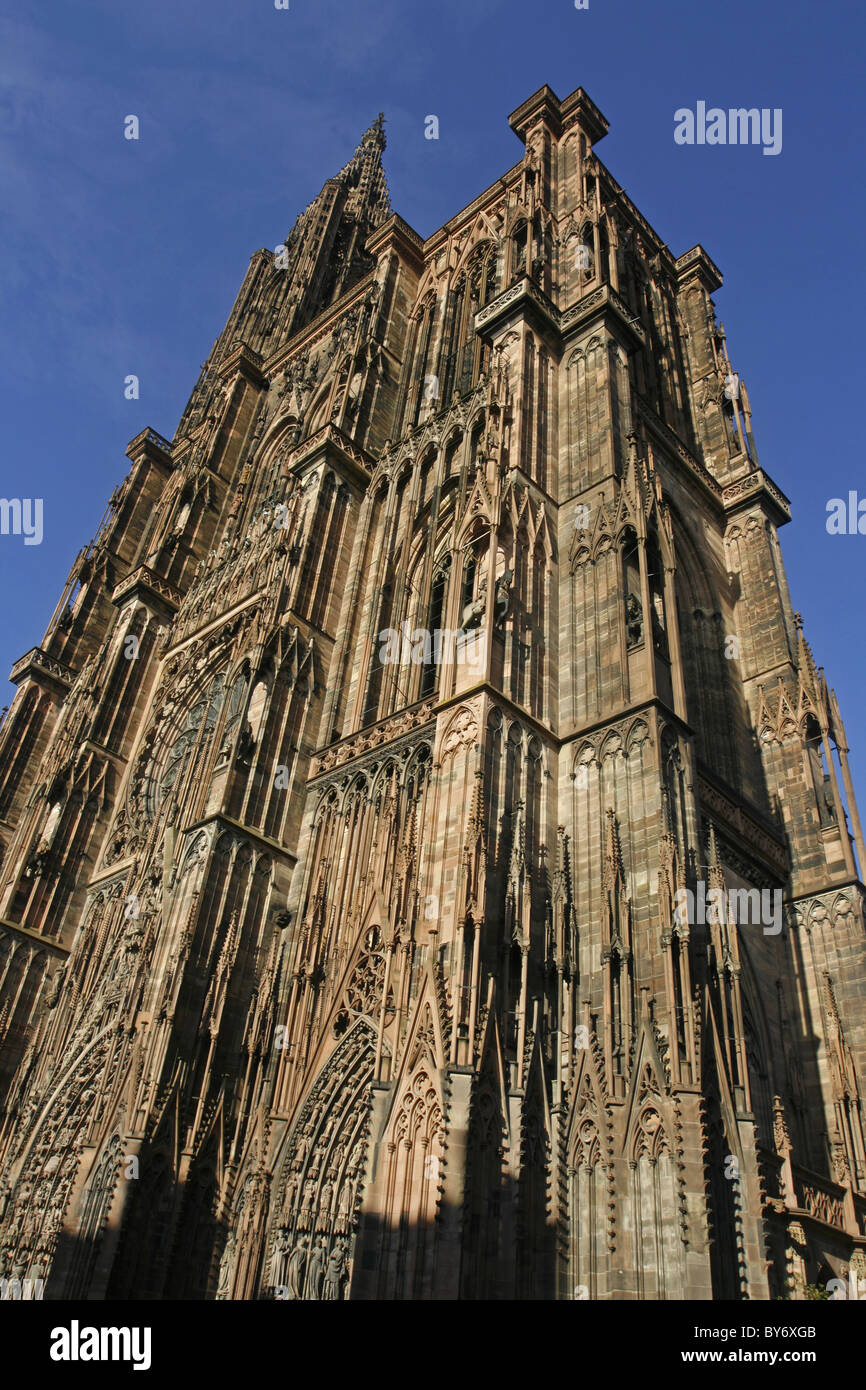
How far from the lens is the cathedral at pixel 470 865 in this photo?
12406 mm

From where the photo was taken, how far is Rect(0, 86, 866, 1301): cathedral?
12.4 meters

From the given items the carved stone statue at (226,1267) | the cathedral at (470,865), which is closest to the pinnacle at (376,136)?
the cathedral at (470,865)

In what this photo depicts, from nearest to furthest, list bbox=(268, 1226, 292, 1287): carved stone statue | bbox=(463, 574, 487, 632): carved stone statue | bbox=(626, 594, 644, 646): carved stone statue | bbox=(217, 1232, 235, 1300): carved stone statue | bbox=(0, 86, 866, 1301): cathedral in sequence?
bbox=(0, 86, 866, 1301): cathedral → bbox=(268, 1226, 292, 1287): carved stone statue → bbox=(217, 1232, 235, 1300): carved stone statue → bbox=(626, 594, 644, 646): carved stone statue → bbox=(463, 574, 487, 632): carved stone statue

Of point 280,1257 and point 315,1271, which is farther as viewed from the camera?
point 280,1257

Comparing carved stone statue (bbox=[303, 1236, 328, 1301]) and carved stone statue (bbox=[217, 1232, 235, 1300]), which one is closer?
carved stone statue (bbox=[303, 1236, 328, 1301])

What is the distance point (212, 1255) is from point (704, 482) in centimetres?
2108

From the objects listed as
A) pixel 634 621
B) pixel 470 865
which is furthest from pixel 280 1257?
pixel 634 621

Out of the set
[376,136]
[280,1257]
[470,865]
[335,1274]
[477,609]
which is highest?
[376,136]

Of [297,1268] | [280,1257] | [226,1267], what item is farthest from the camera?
[226,1267]

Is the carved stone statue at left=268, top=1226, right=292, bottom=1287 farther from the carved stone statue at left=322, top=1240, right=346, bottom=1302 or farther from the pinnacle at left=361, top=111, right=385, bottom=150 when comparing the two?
the pinnacle at left=361, top=111, right=385, bottom=150

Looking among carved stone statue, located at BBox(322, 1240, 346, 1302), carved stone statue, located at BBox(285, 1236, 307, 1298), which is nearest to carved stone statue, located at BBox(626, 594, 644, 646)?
carved stone statue, located at BBox(322, 1240, 346, 1302)

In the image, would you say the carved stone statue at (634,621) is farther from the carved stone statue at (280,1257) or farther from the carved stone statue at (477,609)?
the carved stone statue at (280,1257)

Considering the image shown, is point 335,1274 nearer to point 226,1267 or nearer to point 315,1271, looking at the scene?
point 315,1271

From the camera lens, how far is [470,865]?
1369 cm
